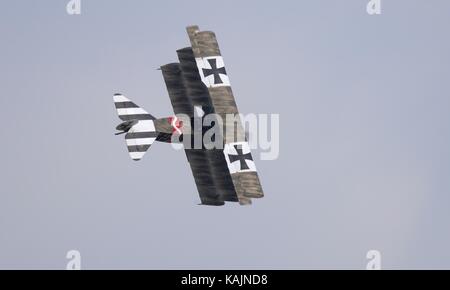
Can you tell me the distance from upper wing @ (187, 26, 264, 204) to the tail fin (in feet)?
16.9

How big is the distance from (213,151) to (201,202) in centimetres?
380

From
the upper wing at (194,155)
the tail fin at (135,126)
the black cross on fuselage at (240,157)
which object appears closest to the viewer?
the black cross on fuselage at (240,157)

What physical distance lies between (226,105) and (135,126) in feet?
24.4

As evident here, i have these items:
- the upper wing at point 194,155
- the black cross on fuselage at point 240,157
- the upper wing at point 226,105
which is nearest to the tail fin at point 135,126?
the upper wing at point 194,155

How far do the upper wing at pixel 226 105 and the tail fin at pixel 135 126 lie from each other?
516cm

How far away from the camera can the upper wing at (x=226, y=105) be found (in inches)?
4373

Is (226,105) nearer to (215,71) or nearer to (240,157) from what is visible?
(215,71)

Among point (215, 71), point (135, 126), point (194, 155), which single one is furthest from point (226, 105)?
point (135, 126)

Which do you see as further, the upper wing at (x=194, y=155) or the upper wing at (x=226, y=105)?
the upper wing at (x=194, y=155)

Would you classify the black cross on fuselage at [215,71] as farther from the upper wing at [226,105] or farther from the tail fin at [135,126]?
the tail fin at [135,126]

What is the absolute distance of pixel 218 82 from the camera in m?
114

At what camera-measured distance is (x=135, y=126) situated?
115938mm
